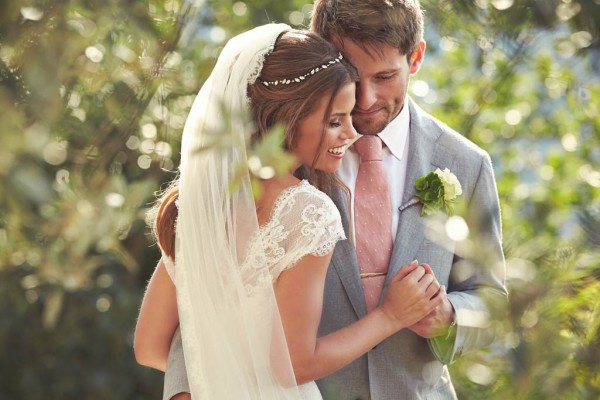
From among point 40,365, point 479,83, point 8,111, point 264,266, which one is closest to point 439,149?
point 264,266

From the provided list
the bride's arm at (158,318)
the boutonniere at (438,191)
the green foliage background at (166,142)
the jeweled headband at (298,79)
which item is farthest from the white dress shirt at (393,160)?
→ the green foliage background at (166,142)

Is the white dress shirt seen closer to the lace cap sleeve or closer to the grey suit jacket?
the grey suit jacket

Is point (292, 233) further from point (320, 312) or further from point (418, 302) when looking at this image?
point (418, 302)

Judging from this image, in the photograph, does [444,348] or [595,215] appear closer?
[595,215]

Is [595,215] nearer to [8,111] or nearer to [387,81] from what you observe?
[8,111]

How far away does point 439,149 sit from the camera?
3111 mm

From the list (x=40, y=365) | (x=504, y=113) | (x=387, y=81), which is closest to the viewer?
(x=387, y=81)

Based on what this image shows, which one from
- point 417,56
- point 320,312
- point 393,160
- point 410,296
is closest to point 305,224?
point 320,312

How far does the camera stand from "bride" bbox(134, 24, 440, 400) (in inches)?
96.7

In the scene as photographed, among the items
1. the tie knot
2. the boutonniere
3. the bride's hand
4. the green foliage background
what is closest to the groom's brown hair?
the tie knot

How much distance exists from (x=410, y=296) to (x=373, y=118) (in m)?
0.61

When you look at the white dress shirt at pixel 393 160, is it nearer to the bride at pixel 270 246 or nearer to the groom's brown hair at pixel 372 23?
the groom's brown hair at pixel 372 23

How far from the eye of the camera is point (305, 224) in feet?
8.07

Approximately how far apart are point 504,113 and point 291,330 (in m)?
1.30
